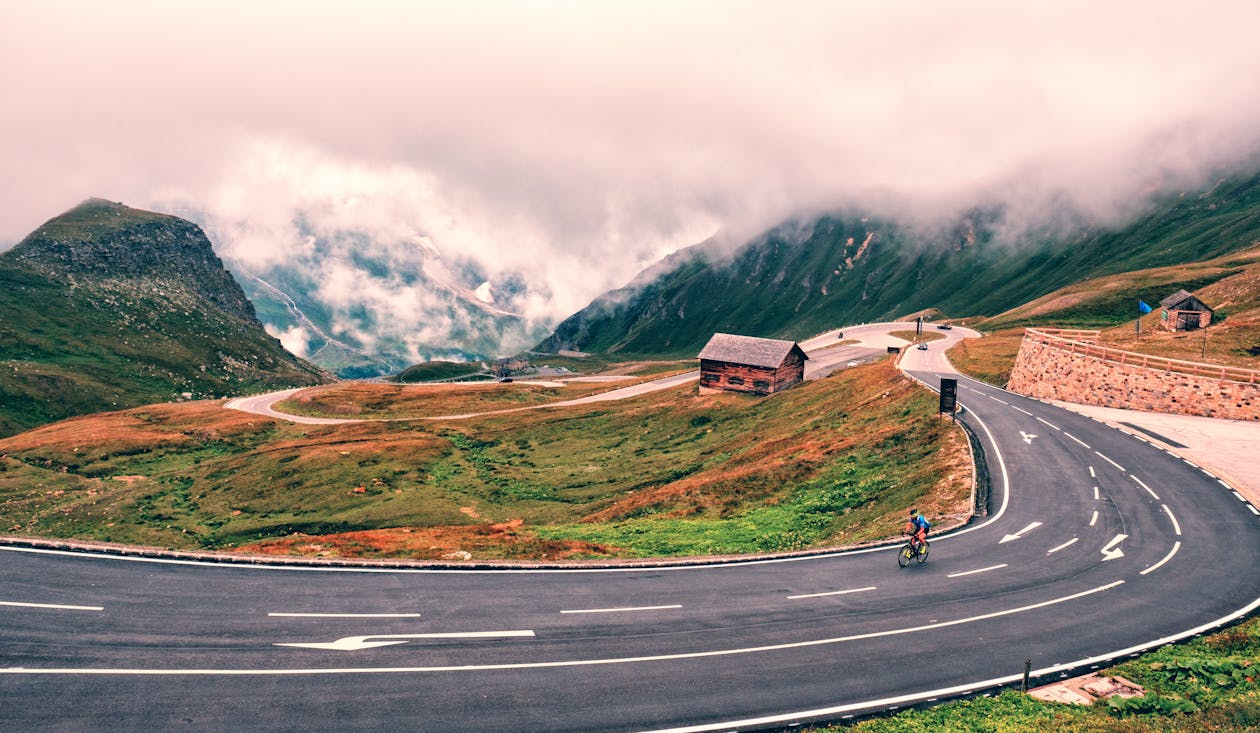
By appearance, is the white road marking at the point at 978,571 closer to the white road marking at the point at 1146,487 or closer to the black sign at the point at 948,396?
the white road marking at the point at 1146,487

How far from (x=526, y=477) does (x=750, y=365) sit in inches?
1717

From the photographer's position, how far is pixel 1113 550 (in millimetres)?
30938

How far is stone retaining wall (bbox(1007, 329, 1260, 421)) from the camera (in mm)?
51688

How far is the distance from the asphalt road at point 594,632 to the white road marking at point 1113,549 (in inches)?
10.6

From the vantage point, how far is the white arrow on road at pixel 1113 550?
30.2m

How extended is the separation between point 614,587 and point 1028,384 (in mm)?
66503

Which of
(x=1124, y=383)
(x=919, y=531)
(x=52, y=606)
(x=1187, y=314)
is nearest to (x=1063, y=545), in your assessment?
(x=919, y=531)

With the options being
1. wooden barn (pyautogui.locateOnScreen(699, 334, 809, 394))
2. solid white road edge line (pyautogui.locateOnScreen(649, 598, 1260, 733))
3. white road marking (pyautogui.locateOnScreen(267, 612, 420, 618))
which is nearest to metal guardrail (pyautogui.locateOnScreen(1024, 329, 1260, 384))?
wooden barn (pyautogui.locateOnScreen(699, 334, 809, 394))

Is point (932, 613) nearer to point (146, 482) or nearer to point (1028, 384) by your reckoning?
point (1028, 384)

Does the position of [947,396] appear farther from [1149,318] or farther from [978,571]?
[1149,318]

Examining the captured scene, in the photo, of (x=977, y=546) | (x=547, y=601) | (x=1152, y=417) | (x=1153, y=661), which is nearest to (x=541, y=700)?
(x=547, y=601)

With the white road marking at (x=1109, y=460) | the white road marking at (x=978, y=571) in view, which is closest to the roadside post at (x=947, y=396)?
the white road marking at (x=1109, y=460)

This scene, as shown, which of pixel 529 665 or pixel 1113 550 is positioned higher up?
pixel 529 665

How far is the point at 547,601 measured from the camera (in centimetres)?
2525
